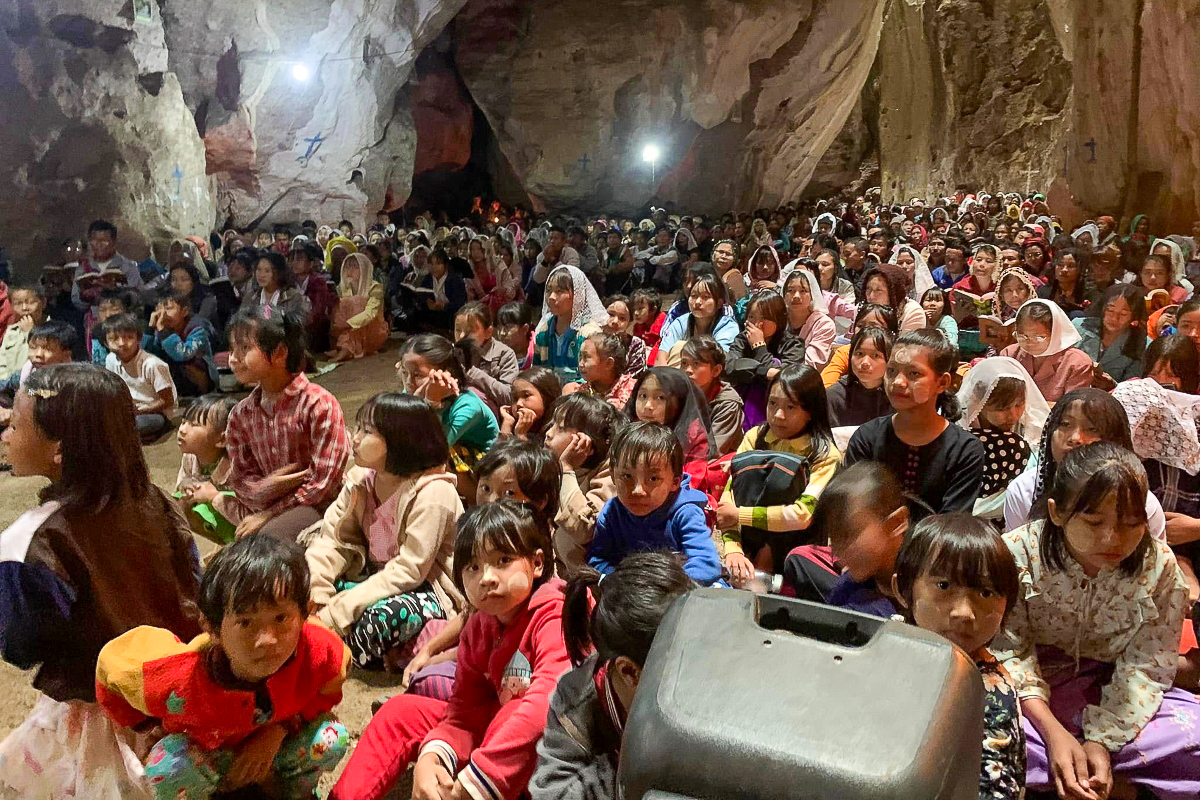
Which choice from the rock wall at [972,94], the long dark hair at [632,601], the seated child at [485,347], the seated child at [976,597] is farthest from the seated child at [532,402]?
the rock wall at [972,94]

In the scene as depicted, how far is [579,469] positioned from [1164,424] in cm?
188

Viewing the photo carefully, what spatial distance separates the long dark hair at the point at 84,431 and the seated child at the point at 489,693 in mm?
766

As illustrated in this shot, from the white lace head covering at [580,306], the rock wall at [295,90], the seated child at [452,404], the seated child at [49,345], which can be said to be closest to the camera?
the seated child at [452,404]

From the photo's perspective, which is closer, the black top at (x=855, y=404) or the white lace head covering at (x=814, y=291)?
the black top at (x=855, y=404)

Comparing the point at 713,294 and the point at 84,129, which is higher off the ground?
the point at 84,129

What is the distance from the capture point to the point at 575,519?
8.83 feet

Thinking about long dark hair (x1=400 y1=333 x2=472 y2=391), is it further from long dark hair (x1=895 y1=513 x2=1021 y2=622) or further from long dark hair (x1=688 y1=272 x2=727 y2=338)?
long dark hair (x1=895 y1=513 x2=1021 y2=622)

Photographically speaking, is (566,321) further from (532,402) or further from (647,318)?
(532,402)

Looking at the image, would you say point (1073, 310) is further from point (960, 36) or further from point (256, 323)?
point (960, 36)

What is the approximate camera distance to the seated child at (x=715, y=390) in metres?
3.63

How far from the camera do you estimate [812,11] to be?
13289mm

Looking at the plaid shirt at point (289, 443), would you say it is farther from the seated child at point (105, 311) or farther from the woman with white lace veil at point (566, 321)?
the seated child at point (105, 311)

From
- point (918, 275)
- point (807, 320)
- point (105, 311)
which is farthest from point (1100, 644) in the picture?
point (105, 311)

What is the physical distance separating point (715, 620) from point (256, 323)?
2.45 m
